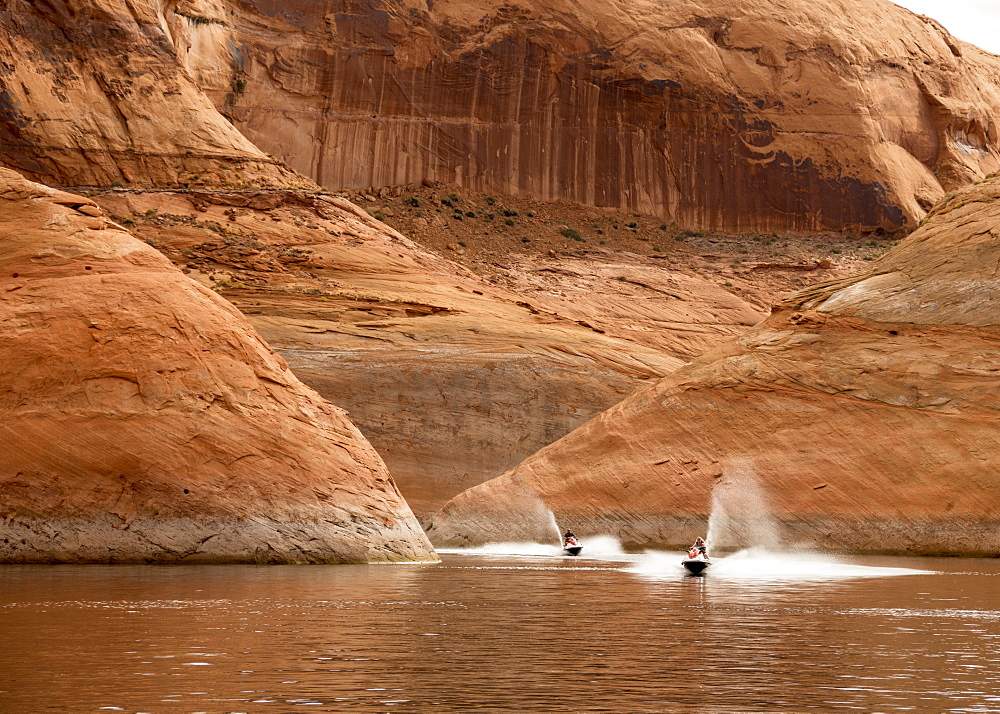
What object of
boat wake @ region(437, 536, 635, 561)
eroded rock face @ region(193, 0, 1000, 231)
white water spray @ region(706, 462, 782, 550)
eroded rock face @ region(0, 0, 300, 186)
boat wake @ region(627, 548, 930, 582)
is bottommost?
boat wake @ region(627, 548, 930, 582)

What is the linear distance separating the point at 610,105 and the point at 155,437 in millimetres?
58684

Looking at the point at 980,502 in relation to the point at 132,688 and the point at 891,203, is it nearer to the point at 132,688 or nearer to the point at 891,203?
the point at 132,688

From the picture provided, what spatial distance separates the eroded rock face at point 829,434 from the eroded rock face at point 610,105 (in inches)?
1545

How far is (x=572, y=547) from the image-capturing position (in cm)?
3647

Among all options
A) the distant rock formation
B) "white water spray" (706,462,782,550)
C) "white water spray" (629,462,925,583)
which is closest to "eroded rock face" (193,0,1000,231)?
the distant rock formation

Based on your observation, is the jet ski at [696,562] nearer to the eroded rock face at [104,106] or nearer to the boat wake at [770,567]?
the boat wake at [770,567]

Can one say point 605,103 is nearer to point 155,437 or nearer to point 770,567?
point 770,567

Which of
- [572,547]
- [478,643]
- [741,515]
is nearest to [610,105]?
[741,515]

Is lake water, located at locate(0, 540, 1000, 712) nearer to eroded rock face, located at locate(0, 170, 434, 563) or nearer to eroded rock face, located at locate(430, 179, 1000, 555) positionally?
eroded rock face, located at locate(0, 170, 434, 563)

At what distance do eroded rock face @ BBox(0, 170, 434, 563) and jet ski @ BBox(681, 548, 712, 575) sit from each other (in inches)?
236

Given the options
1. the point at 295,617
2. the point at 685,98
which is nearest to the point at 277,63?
the point at 685,98

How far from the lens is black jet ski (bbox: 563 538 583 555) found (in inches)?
1435

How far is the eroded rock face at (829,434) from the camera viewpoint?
3691 cm

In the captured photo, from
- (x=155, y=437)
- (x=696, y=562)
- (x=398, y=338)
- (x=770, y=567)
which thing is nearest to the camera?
(x=155, y=437)
